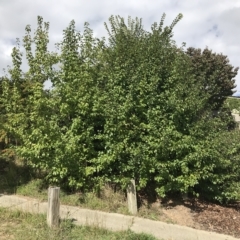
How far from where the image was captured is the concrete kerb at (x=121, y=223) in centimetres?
525

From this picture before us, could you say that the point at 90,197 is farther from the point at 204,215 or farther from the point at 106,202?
the point at 204,215

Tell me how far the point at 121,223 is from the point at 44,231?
1.51 metres

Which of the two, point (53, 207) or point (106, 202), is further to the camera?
point (106, 202)

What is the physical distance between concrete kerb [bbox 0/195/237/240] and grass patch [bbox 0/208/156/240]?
27 cm

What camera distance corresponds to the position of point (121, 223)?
18.5 ft

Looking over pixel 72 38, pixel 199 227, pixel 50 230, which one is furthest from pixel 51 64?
pixel 199 227

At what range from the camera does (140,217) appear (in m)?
6.11

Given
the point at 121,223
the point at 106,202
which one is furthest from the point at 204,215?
the point at 106,202

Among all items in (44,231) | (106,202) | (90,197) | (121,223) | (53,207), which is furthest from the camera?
(90,197)

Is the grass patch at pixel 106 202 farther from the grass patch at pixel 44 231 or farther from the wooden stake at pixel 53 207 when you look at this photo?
the wooden stake at pixel 53 207

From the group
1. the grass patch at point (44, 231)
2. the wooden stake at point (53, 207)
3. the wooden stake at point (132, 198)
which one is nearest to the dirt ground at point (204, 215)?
the wooden stake at point (132, 198)

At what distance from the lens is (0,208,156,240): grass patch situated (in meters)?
4.66

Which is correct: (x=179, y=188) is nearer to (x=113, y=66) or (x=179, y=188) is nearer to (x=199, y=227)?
(x=199, y=227)

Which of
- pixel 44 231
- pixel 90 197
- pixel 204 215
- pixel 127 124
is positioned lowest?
pixel 204 215
